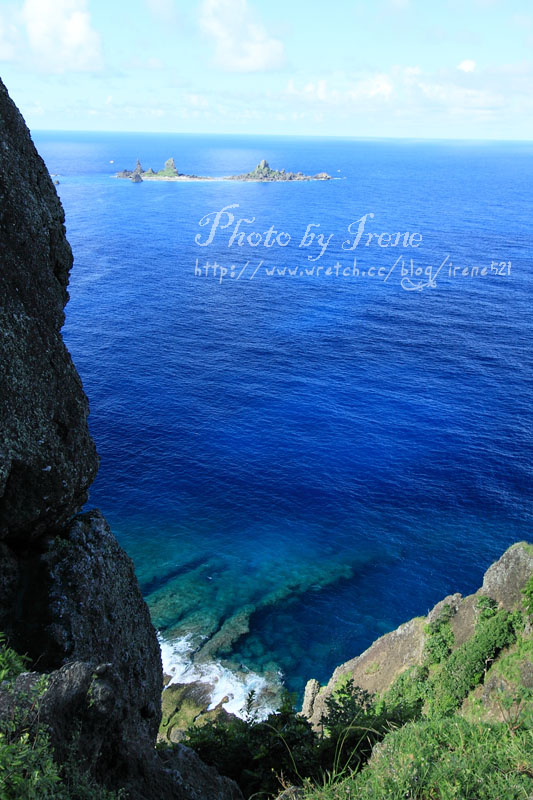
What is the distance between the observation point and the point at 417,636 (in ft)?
129

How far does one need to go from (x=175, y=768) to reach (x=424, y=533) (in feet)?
174

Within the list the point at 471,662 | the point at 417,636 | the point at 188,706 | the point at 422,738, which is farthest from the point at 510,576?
the point at 188,706

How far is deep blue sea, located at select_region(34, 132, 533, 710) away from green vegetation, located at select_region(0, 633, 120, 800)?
3804cm

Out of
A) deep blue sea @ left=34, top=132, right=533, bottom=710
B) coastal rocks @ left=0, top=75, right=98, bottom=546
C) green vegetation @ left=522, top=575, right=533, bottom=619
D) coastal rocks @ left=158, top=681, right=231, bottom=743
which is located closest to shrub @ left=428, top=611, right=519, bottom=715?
green vegetation @ left=522, top=575, right=533, bottom=619

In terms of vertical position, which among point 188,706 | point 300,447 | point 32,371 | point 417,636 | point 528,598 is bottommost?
point 188,706

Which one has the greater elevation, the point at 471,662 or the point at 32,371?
the point at 32,371

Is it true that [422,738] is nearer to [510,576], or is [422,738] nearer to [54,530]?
[54,530]

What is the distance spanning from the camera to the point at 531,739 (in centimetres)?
1536

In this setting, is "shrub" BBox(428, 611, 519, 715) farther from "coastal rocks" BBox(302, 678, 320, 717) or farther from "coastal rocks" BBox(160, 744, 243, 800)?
"coastal rocks" BBox(160, 744, 243, 800)

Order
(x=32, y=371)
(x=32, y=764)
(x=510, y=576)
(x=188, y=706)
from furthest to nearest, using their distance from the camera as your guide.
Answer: (x=188, y=706) < (x=510, y=576) < (x=32, y=371) < (x=32, y=764)

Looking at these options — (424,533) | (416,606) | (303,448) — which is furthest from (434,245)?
(416,606)

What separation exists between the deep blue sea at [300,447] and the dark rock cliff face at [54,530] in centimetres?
3308

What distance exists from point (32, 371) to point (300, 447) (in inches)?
2529

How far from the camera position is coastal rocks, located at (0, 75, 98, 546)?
1570 cm
